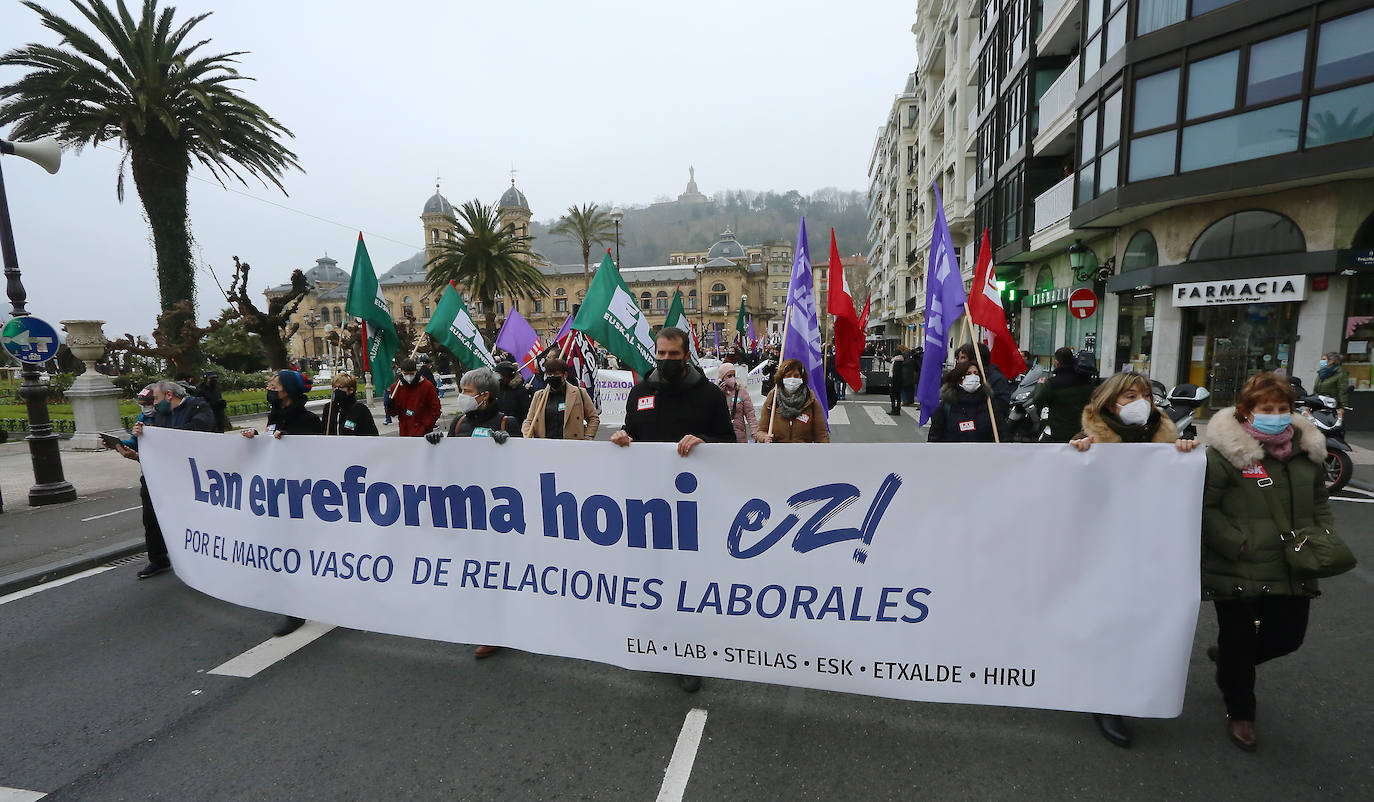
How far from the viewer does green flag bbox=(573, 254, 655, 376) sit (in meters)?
8.36

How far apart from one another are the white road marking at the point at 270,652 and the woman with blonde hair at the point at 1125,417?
466 centimetres

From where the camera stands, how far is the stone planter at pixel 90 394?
1254 centimetres

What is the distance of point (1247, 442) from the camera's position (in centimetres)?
273

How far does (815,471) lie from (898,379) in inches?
564

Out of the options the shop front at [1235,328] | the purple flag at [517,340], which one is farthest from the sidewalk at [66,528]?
the shop front at [1235,328]

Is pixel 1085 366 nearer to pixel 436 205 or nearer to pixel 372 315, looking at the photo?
pixel 372 315

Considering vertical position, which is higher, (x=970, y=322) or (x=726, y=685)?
(x=970, y=322)

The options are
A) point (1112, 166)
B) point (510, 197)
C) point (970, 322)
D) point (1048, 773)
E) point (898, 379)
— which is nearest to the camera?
point (1048, 773)

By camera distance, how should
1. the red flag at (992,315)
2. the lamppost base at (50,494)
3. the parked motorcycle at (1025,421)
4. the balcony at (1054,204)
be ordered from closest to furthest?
the red flag at (992,315)
the lamppost base at (50,494)
the parked motorcycle at (1025,421)
the balcony at (1054,204)

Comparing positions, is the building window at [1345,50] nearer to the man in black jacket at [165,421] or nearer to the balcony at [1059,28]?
the balcony at [1059,28]

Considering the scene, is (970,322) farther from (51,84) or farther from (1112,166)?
(51,84)

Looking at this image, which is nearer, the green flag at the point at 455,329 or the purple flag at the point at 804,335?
the purple flag at the point at 804,335

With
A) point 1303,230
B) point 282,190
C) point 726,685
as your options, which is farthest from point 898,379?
point 282,190

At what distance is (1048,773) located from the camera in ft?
8.91
